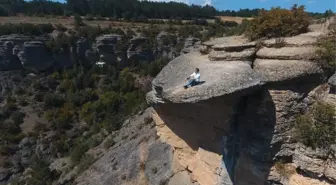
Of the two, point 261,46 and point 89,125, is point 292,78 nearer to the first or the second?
point 261,46

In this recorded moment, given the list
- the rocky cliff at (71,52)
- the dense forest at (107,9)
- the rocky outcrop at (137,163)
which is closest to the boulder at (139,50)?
the rocky cliff at (71,52)

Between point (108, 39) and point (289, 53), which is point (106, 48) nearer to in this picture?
point (108, 39)

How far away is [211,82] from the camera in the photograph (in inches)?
326

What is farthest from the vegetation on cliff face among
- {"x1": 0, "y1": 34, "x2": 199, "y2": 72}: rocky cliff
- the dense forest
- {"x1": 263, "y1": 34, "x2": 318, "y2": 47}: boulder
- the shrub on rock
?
the dense forest

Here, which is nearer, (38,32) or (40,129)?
(40,129)

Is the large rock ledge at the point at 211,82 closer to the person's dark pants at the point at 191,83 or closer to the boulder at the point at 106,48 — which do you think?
the person's dark pants at the point at 191,83

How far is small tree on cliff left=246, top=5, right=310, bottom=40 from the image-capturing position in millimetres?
10234

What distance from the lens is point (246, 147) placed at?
8.85 m

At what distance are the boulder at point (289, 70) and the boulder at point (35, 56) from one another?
51730 millimetres

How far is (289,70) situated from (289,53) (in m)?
0.73

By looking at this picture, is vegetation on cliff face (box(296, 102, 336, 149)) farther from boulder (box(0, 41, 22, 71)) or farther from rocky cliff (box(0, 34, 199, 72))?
boulder (box(0, 41, 22, 71))

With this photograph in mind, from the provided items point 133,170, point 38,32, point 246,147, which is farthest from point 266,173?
point 38,32

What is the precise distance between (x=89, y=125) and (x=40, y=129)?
549 centimetres

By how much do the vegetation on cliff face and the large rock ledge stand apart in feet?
4.25
